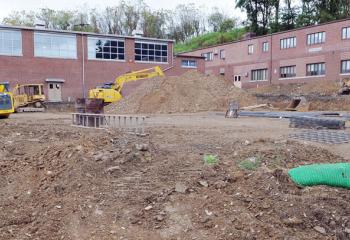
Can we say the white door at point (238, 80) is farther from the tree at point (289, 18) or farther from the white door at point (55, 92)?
the white door at point (55, 92)

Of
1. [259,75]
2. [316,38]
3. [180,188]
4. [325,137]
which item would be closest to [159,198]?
[180,188]

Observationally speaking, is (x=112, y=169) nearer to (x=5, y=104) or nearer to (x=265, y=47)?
(x=5, y=104)

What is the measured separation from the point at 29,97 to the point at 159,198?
30.6 metres

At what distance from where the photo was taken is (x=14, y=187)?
6875mm

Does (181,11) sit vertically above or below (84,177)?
above

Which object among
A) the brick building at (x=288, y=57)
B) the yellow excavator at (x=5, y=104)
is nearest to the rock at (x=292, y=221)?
the yellow excavator at (x=5, y=104)

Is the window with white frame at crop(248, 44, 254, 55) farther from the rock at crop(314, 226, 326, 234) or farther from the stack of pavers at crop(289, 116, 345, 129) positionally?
the rock at crop(314, 226, 326, 234)

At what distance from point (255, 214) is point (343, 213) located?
3.66ft

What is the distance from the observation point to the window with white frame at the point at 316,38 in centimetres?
4459

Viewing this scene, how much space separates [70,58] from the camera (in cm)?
4097

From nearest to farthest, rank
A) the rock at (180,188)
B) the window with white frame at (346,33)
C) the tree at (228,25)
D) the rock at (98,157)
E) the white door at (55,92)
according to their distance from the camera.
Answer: the rock at (180,188) → the rock at (98,157) → the white door at (55,92) → the window with white frame at (346,33) → the tree at (228,25)

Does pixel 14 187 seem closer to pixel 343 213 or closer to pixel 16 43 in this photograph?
pixel 343 213

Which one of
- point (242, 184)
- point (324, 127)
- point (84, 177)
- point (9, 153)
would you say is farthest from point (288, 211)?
point (324, 127)

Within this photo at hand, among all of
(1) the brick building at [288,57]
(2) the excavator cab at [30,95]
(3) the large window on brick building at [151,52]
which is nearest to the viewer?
(2) the excavator cab at [30,95]
